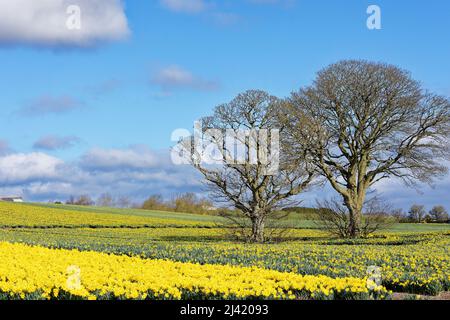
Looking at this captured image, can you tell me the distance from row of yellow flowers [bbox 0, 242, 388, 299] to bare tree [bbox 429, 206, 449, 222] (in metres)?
60.0

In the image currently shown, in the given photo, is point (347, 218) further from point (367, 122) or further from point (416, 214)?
point (416, 214)

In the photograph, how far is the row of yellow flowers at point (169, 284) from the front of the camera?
9.39 m

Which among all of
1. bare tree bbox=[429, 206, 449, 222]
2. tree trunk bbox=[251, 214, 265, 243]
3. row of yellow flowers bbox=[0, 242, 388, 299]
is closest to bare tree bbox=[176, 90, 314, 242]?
tree trunk bbox=[251, 214, 265, 243]

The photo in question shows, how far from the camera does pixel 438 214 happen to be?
68500mm

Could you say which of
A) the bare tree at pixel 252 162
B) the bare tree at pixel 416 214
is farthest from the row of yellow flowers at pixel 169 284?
the bare tree at pixel 416 214

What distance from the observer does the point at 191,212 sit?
86.0m

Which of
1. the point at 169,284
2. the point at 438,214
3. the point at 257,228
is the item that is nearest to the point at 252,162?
the point at 257,228

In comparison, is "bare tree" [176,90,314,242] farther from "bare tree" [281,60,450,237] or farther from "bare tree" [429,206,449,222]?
"bare tree" [429,206,449,222]

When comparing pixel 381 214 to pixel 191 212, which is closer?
pixel 381 214

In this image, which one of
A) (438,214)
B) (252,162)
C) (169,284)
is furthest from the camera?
(438,214)

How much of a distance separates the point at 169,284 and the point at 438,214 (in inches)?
2532

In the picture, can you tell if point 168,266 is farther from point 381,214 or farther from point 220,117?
point 381,214

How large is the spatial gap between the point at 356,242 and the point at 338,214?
6286mm
